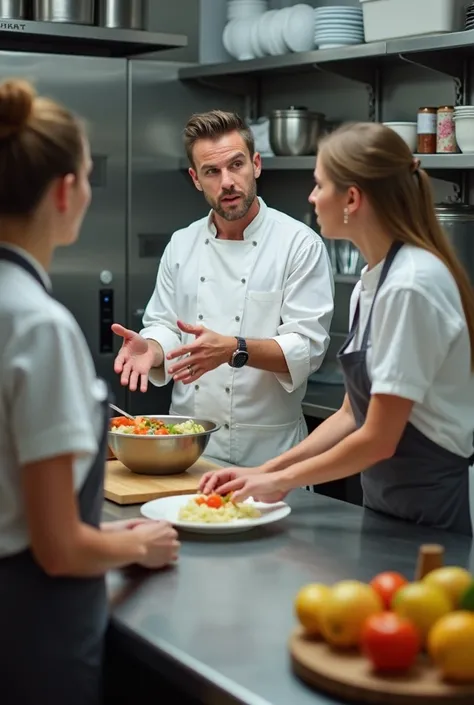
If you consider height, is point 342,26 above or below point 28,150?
above

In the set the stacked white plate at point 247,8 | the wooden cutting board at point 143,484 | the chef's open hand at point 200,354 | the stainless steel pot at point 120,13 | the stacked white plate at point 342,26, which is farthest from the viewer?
the stacked white plate at point 247,8

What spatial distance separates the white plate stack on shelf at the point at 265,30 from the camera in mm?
3900

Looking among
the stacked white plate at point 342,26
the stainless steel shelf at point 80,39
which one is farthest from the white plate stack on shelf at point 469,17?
the stainless steel shelf at point 80,39

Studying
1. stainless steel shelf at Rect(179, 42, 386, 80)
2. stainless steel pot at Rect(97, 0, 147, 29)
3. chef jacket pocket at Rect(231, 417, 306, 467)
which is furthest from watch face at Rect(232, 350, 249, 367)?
stainless steel pot at Rect(97, 0, 147, 29)

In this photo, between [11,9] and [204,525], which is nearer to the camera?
[204,525]

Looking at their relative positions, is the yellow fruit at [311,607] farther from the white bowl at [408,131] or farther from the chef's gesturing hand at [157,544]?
the white bowl at [408,131]

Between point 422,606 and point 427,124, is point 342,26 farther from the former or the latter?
point 422,606

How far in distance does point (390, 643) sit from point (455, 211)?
2.15 m

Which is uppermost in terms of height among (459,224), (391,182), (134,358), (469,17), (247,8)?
(247,8)

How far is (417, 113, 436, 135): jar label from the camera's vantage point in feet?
11.4

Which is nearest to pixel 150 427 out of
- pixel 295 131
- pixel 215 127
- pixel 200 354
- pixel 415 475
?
pixel 200 354

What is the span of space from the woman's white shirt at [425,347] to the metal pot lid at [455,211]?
4.35 feet

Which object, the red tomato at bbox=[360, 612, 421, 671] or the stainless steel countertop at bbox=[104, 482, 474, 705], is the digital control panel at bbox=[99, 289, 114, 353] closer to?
the stainless steel countertop at bbox=[104, 482, 474, 705]

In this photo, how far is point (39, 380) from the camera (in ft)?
4.42
